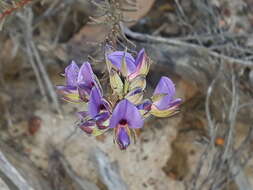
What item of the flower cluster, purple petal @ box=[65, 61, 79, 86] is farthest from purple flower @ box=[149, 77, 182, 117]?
purple petal @ box=[65, 61, 79, 86]

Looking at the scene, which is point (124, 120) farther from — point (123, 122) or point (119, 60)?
point (119, 60)

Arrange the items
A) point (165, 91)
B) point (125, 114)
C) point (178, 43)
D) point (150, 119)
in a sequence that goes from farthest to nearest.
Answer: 1. point (150, 119)
2. point (178, 43)
3. point (165, 91)
4. point (125, 114)

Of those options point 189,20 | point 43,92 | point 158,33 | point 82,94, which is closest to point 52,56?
point 43,92

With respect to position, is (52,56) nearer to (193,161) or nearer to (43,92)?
(43,92)

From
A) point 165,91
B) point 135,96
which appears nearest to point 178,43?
point 165,91

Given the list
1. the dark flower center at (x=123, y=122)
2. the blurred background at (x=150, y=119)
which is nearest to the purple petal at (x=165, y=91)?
the dark flower center at (x=123, y=122)

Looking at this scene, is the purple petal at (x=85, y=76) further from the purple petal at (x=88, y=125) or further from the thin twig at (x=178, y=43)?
the thin twig at (x=178, y=43)

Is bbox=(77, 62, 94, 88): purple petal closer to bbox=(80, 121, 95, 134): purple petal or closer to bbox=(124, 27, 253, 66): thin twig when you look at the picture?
bbox=(80, 121, 95, 134): purple petal
